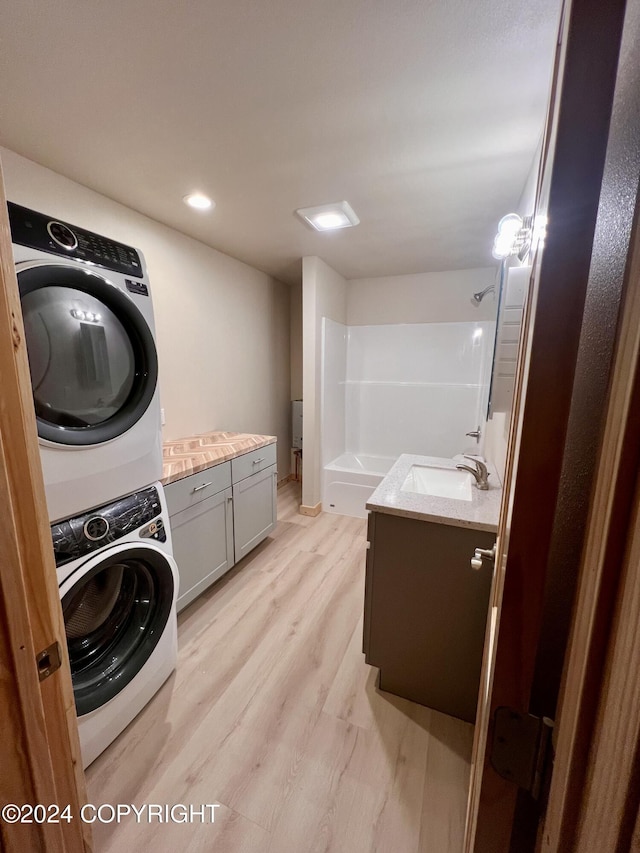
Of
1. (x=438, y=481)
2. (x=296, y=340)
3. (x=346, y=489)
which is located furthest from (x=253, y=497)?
(x=296, y=340)

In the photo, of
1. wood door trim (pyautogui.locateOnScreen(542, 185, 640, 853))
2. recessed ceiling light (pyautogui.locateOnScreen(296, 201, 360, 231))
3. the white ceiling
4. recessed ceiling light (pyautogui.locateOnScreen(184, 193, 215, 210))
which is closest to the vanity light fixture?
the white ceiling

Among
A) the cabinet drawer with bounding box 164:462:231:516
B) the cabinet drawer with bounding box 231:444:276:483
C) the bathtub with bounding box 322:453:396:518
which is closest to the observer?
the cabinet drawer with bounding box 164:462:231:516

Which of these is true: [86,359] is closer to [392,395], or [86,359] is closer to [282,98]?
[282,98]

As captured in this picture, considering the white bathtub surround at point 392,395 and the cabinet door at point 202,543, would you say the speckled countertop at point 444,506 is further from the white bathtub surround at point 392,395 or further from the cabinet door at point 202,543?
the white bathtub surround at point 392,395

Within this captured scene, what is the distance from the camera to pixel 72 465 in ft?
3.57

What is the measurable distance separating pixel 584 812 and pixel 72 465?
1.31 metres

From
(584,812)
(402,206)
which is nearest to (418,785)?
(584,812)

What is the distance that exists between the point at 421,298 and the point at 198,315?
2282 millimetres

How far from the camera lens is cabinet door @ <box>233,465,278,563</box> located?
7.58 ft

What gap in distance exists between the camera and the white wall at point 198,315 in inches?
70.9

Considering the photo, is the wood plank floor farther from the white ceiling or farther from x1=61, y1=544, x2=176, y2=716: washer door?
the white ceiling

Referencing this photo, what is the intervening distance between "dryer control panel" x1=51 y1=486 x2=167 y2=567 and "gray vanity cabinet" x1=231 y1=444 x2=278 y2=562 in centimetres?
84

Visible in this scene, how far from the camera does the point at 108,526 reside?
1.18 meters

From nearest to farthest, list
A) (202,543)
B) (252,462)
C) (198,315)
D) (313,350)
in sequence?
(202,543)
(252,462)
(198,315)
(313,350)
